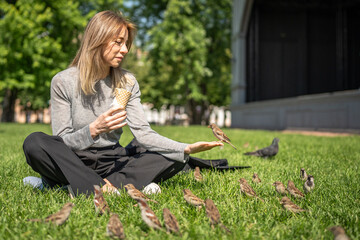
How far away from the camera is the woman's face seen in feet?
11.5

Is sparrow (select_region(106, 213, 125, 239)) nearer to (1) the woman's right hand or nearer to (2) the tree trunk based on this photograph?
(1) the woman's right hand

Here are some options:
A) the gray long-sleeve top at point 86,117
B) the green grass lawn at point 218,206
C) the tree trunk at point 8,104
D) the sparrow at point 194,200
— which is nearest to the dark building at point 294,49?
the green grass lawn at point 218,206

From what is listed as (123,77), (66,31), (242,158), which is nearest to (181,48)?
(66,31)

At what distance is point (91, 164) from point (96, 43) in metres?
1.23

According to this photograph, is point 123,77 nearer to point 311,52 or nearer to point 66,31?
point 311,52

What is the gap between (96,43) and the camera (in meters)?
3.44

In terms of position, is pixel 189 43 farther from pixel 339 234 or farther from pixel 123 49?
pixel 339 234

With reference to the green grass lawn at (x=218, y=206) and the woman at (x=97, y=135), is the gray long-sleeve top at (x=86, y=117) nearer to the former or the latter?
the woman at (x=97, y=135)

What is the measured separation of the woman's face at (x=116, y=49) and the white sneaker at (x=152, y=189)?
4.17ft

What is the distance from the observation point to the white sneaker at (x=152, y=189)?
3485 millimetres

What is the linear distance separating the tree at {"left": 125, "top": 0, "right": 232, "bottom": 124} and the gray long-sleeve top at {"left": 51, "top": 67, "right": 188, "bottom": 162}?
809 inches

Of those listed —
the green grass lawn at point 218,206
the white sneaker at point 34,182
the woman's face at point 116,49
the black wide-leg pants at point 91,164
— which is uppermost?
the woman's face at point 116,49

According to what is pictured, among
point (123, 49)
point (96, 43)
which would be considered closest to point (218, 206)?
point (123, 49)

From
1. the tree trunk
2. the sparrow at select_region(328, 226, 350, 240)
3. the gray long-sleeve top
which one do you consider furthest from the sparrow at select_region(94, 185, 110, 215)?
the tree trunk
